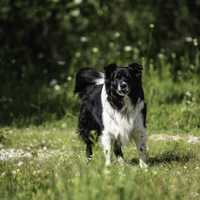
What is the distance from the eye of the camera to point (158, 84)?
1402 centimetres

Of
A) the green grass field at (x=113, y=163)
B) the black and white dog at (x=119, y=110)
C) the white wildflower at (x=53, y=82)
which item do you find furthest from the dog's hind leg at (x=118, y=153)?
the white wildflower at (x=53, y=82)

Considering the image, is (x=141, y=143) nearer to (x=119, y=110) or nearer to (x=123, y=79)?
(x=119, y=110)

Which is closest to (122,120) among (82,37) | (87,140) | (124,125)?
(124,125)

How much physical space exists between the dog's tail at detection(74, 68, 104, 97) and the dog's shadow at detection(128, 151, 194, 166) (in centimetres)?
119

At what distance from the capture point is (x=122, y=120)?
28.0ft

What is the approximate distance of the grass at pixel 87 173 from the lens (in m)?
5.68

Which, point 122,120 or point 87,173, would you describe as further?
point 122,120

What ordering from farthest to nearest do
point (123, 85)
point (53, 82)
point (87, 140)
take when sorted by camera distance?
point (53, 82), point (87, 140), point (123, 85)

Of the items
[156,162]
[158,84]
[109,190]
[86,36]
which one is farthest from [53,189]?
Result: [86,36]

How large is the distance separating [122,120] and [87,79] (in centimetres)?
132

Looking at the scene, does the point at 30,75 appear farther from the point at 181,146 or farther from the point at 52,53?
the point at 181,146

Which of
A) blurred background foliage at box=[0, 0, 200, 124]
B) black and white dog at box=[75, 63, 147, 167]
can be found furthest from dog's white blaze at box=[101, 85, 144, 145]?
blurred background foliage at box=[0, 0, 200, 124]

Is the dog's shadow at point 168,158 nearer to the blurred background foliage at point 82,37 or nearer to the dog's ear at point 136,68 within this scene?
→ the dog's ear at point 136,68

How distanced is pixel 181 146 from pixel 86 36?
930 centimetres
